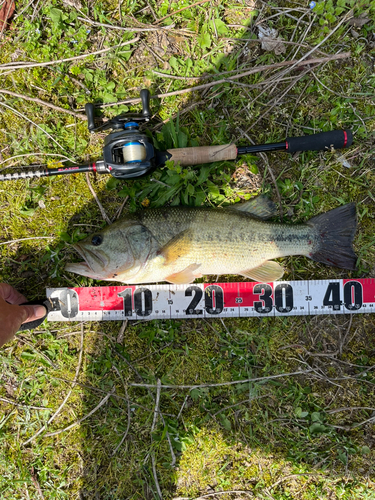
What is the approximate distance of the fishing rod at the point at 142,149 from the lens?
3.29 metres

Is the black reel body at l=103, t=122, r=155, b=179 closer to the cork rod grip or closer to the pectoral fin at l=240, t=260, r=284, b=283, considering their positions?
the cork rod grip

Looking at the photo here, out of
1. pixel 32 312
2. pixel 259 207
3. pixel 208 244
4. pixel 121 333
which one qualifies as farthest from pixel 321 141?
pixel 32 312

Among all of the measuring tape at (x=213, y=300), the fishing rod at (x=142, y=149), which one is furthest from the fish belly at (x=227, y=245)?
the fishing rod at (x=142, y=149)

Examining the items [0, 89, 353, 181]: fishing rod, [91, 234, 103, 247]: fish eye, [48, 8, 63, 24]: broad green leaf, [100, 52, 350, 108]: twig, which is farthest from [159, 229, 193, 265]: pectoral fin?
[48, 8, 63, 24]: broad green leaf

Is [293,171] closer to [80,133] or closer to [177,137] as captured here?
[177,137]

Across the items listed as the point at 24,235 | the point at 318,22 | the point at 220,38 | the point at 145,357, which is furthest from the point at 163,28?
the point at 145,357

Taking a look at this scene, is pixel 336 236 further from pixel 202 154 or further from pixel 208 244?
pixel 202 154

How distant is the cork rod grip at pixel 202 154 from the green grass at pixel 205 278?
17 centimetres

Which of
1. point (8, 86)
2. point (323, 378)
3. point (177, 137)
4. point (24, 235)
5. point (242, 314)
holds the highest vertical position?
point (8, 86)

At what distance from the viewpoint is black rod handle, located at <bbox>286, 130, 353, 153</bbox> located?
351cm

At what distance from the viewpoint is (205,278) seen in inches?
150

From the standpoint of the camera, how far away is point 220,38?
3742 mm

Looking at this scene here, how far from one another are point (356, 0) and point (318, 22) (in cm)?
48

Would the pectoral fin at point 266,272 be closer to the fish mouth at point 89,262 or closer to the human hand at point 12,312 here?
the fish mouth at point 89,262
